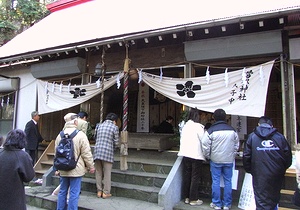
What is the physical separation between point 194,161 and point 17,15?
16.0m

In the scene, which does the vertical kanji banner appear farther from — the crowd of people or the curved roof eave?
the crowd of people

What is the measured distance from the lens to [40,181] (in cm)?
822

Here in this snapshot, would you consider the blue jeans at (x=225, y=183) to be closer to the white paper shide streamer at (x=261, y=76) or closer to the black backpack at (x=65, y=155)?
the white paper shide streamer at (x=261, y=76)

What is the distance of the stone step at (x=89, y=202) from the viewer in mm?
5703

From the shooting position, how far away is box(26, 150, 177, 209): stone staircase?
627cm

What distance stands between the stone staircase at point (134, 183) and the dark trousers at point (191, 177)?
1.86 feet

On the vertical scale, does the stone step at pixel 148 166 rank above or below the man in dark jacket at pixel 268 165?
below

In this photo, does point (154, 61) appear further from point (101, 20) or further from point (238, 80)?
point (101, 20)

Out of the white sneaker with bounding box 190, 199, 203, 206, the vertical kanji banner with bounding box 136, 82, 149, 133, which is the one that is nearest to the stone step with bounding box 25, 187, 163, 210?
the white sneaker with bounding box 190, 199, 203, 206

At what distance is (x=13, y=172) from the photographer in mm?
3547

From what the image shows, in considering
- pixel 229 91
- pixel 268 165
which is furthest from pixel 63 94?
A: pixel 268 165

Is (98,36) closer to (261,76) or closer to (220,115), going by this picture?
(220,115)

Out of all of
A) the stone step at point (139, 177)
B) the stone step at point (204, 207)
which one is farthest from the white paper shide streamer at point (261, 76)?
the stone step at point (139, 177)

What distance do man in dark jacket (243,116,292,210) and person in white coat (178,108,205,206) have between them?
137cm
